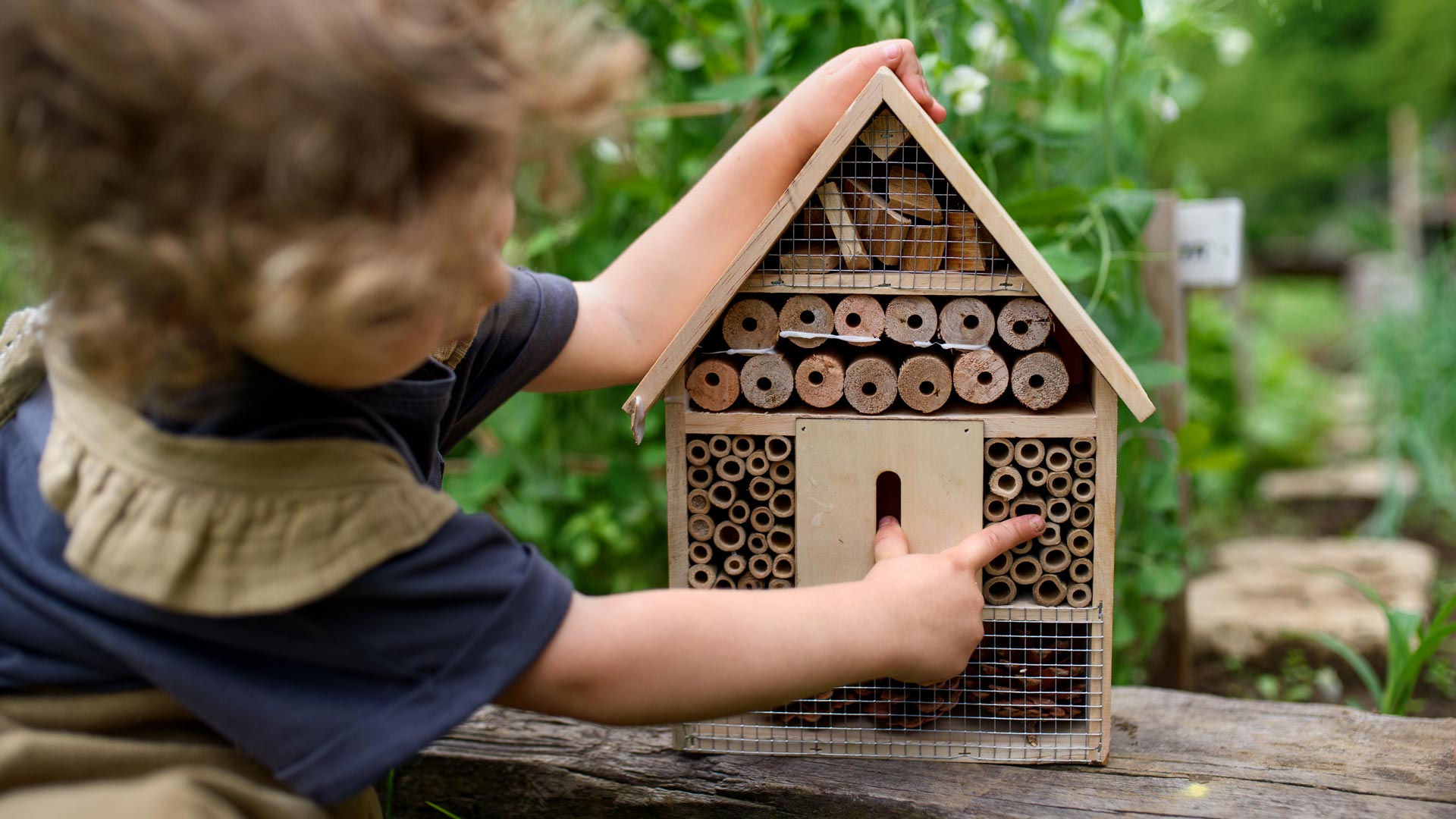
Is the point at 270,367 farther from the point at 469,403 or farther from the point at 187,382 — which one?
the point at 469,403

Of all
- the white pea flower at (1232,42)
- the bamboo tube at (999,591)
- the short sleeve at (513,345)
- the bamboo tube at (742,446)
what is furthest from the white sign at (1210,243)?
the short sleeve at (513,345)

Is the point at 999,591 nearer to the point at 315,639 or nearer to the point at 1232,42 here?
the point at 315,639

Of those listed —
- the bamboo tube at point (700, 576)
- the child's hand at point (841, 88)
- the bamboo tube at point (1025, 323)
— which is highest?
the child's hand at point (841, 88)

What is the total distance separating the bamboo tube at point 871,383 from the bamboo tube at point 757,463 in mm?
102

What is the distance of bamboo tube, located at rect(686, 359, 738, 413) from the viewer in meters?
1.04

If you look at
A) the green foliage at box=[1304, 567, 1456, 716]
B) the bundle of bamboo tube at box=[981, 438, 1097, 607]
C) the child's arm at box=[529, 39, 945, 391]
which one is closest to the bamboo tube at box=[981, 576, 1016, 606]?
the bundle of bamboo tube at box=[981, 438, 1097, 607]

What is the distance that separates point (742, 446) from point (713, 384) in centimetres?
7

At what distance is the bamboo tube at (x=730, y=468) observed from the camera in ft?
3.48

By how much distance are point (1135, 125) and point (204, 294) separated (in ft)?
4.90

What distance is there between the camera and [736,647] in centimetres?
83

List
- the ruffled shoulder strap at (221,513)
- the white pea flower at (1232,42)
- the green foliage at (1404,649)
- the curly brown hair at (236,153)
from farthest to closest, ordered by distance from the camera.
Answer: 1. the white pea flower at (1232,42)
2. the green foliage at (1404,649)
3. the ruffled shoulder strap at (221,513)
4. the curly brown hair at (236,153)

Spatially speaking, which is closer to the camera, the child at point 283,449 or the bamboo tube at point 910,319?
the child at point 283,449

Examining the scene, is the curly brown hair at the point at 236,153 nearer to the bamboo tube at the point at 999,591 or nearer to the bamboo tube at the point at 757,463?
the bamboo tube at the point at 757,463

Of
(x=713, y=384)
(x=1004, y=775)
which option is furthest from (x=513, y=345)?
(x=1004, y=775)
